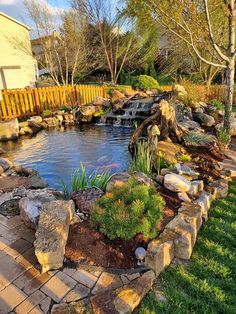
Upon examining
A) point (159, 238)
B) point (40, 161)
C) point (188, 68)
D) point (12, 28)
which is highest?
point (12, 28)

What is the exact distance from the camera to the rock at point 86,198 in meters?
3.29

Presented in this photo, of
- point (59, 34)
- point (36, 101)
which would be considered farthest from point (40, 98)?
point (59, 34)

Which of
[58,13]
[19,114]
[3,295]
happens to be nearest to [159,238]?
[3,295]

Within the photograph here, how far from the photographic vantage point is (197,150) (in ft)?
17.7

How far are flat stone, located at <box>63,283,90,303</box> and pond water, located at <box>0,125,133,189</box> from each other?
2.81m

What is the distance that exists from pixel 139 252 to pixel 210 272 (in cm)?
72

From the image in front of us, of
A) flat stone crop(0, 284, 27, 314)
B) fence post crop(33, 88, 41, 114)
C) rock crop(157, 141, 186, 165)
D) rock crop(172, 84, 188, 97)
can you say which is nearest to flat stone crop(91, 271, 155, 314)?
flat stone crop(0, 284, 27, 314)

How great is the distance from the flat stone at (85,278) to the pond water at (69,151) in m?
2.64

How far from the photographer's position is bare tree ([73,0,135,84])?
57.2ft

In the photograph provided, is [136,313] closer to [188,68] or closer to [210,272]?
[210,272]

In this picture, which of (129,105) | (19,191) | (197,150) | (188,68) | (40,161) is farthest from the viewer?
(188,68)

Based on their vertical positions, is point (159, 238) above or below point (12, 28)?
below

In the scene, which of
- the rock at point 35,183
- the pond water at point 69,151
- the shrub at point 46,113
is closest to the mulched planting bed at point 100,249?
the rock at point 35,183

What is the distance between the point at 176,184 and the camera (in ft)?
12.0
